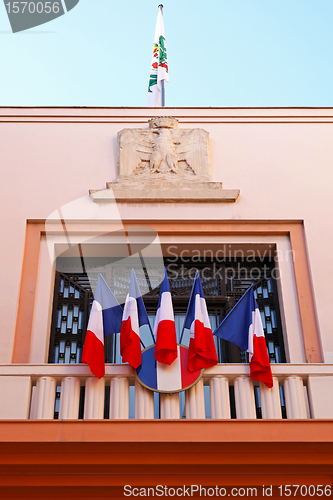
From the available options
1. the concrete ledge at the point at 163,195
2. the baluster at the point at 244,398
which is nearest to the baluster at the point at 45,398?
the baluster at the point at 244,398

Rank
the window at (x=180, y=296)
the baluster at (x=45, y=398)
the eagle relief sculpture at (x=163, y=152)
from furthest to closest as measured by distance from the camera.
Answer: the eagle relief sculpture at (x=163, y=152) → the window at (x=180, y=296) → the baluster at (x=45, y=398)

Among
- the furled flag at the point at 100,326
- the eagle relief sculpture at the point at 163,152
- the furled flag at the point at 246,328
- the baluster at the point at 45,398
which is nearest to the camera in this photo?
the baluster at the point at 45,398

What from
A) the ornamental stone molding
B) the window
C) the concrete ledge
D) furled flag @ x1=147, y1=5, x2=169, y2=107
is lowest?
the window

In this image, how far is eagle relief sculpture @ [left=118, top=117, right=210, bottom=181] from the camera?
8328mm

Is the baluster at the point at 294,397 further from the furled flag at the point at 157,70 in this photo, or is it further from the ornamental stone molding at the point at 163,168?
the furled flag at the point at 157,70

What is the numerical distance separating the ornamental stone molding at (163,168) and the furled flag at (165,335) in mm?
1881

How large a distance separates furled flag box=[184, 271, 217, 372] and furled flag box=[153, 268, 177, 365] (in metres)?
0.21

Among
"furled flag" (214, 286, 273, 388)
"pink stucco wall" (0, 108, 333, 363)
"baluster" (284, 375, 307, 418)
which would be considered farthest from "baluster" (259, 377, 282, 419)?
"pink stucco wall" (0, 108, 333, 363)

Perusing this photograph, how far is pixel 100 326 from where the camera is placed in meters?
6.68

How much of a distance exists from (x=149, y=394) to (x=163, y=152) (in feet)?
12.1

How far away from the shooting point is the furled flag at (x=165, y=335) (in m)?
6.38

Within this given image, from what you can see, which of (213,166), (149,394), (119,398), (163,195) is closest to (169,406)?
(149,394)

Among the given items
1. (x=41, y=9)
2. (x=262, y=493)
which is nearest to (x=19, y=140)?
(x=41, y=9)

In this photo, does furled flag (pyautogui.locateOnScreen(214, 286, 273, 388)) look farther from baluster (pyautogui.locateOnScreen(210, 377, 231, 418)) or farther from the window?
the window
